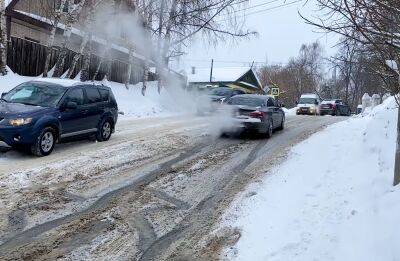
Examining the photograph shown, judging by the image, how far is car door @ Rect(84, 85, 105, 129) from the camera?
12859 millimetres

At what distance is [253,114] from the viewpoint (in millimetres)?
15867

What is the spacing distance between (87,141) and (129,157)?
2.60 m

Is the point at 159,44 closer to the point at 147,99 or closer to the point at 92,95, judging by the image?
the point at 147,99

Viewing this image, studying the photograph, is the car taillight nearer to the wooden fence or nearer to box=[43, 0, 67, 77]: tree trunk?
box=[43, 0, 67, 77]: tree trunk

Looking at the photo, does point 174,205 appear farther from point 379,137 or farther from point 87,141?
point 87,141

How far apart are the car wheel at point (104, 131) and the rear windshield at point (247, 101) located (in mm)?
4608

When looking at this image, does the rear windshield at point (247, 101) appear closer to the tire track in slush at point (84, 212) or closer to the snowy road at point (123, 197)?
the snowy road at point (123, 197)

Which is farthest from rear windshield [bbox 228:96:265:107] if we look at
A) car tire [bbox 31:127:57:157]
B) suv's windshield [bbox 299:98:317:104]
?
suv's windshield [bbox 299:98:317:104]

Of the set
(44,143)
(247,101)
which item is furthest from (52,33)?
(44,143)

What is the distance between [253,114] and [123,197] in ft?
28.0

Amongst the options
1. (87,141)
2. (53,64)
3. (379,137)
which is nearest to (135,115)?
(53,64)

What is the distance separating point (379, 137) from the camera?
1023 centimetres

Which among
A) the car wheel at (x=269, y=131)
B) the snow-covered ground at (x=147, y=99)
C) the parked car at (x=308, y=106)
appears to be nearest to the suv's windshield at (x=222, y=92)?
the snow-covered ground at (x=147, y=99)

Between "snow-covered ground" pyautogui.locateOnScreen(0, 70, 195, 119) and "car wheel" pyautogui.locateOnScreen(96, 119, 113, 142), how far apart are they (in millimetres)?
7198
